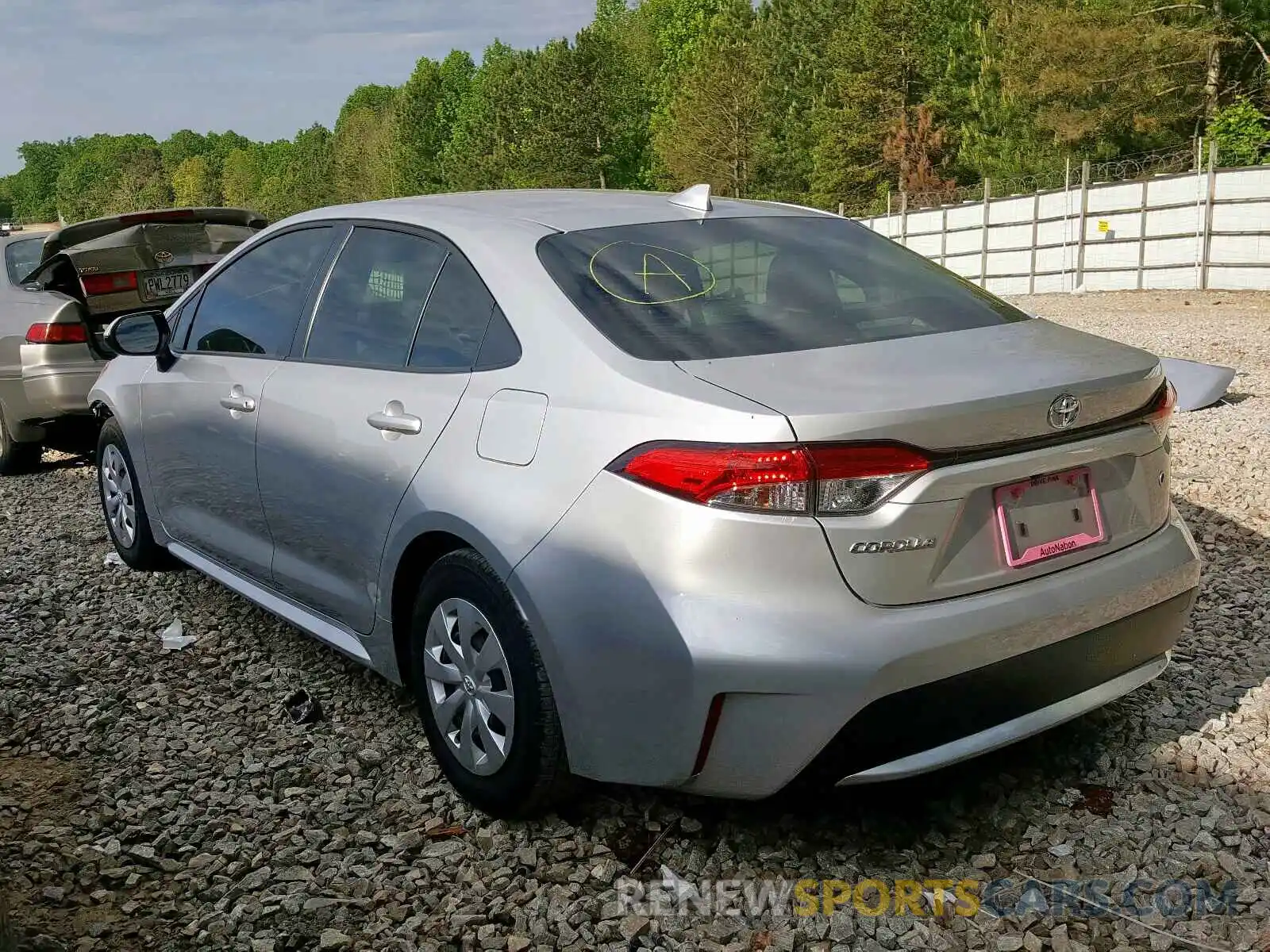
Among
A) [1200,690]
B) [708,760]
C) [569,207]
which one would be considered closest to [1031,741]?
[1200,690]

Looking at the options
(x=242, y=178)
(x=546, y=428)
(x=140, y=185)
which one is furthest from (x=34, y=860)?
(x=140, y=185)

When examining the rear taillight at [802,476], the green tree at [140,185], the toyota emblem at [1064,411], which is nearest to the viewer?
the rear taillight at [802,476]

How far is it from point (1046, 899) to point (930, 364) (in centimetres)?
124

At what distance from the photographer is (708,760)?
2.49m

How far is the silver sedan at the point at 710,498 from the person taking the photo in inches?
92.9

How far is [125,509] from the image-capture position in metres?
5.44

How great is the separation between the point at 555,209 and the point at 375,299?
0.63 meters

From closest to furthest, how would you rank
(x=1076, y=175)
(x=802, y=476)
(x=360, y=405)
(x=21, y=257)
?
(x=802, y=476) < (x=360, y=405) < (x=21, y=257) < (x=1076, y=175)

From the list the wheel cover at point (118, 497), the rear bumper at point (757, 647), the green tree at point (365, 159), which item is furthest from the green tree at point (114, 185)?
the rear bumper at point (757, 647)

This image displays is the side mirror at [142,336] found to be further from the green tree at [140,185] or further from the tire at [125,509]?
the green tree at [140,185]

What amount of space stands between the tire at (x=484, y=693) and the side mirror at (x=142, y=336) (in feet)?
7.31

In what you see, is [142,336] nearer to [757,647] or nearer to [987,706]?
[757,647]

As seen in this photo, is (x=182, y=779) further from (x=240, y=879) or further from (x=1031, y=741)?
(x=1031, y=741)

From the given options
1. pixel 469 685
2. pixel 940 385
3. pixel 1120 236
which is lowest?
pixel 1120 236
